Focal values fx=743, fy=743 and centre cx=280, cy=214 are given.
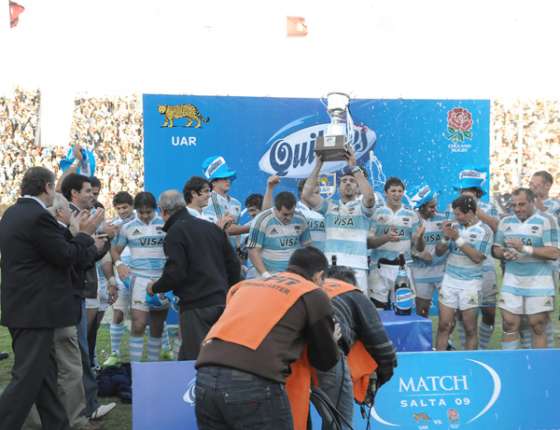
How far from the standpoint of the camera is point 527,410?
211 inches

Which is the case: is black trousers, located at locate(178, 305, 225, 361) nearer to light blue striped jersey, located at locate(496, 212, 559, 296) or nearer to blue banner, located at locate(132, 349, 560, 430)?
blue banner, located at locate(132, 349, 560, 430)

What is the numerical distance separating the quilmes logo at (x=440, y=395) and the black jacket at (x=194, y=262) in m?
1.55


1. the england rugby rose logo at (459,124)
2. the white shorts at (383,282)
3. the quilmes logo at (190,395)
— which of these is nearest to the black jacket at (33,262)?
the quilmes logo at (190,395)

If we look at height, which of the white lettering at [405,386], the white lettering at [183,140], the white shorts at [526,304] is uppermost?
the white lettering at [183,140]

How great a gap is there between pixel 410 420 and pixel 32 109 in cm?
2506

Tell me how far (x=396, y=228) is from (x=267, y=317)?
485 cm

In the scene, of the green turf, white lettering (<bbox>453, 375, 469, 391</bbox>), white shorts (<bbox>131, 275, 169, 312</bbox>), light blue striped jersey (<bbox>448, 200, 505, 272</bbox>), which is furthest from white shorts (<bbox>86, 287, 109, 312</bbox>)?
light blue striped jersey (<bbox>448, 200, 505, 272</bbox>)

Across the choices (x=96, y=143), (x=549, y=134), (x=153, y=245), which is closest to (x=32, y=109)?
(x=96, y=143)

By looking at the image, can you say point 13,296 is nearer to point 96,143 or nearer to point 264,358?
point 264,358

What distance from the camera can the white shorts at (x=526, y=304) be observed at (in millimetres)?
7238

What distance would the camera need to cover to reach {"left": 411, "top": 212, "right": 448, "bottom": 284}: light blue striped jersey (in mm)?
8570

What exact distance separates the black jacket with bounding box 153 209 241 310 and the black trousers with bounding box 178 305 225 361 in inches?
1.9

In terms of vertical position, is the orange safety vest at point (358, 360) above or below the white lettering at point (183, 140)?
below

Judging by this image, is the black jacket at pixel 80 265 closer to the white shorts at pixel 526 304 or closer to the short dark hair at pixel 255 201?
the short dark hair at pixel 255 201
